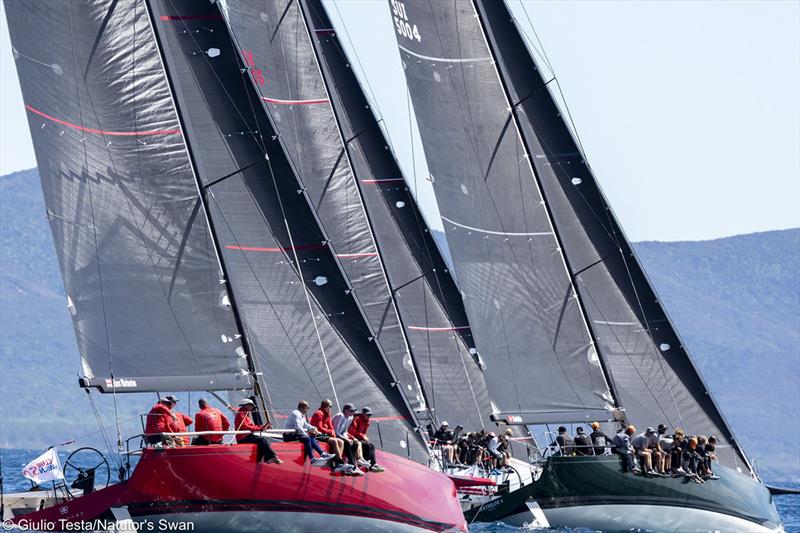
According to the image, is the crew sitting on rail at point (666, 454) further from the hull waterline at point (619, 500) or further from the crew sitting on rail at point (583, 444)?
the crew sitting on rail at point (583, 444)

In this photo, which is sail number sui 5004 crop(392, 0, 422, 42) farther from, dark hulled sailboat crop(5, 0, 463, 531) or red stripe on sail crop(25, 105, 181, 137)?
red stripe on sail crop(25, 105, 181, 137)

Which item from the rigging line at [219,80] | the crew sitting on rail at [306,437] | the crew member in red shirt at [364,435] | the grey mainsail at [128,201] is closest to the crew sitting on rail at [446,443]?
the rigging line at [219,80]

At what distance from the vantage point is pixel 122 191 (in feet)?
68.0

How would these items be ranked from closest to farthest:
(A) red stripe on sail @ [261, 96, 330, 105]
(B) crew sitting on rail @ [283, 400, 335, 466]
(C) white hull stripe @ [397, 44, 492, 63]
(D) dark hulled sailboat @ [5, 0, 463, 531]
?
(D) dark hulled sailboat @ [5, 0, 463, 531] < (B) crew sitting on rail @ [283, 400, 335, 466] < (C) white hull stripe @ [397, 44, 492, 63] < (A) red stripe on sail @ [261, 96, 330, 105]

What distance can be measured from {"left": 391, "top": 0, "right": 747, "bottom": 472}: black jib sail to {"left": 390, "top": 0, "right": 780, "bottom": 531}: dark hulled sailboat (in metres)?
0.02

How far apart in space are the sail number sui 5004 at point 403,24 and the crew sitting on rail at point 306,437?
12.2 metres

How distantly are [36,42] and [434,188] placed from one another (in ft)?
34.2

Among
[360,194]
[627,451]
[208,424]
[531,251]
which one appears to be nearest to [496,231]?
[531,251]

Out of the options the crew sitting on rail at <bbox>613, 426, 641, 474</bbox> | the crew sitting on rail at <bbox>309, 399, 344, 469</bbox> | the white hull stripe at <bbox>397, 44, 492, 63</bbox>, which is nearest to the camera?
the crew sitting on rail at <bbox>309, 399, 344, 469</bbox>

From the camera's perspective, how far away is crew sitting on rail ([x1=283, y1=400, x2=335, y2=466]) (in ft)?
62.9

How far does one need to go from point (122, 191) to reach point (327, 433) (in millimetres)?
4354

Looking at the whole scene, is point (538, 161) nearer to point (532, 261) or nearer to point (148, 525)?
point (532, 261)

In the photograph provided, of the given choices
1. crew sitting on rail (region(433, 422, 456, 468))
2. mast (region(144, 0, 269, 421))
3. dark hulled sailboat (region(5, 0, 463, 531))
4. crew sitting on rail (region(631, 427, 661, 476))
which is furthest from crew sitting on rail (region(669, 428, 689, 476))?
mast (region(144, 0, 269, 421))

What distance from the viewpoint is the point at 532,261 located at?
28516 mm
